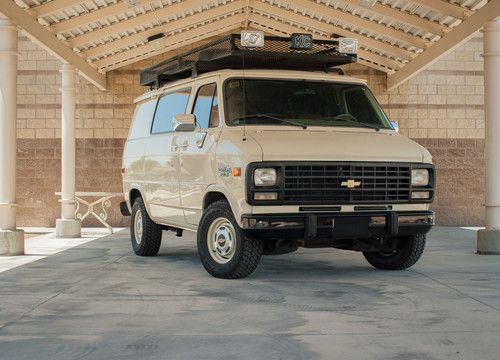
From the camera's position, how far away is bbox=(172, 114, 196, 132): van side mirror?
829 centimetres

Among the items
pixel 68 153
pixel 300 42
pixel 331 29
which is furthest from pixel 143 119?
pixel 331 29

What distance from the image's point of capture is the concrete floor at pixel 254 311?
5.00 meters

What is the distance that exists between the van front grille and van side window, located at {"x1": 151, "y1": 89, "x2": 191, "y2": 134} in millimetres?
2253

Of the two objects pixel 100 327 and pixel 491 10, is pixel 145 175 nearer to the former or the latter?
pixel 100 327

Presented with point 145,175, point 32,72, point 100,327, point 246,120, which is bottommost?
point 100,327

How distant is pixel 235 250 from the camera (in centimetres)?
789

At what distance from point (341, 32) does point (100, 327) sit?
10.9m

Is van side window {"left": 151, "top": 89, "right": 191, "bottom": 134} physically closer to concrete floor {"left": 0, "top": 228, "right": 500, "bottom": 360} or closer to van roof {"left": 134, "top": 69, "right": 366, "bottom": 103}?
van roof {"left": 134, "top": 69, "right": 366, "bottom": 103}

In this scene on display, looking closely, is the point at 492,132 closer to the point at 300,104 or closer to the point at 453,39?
the point at 453,39

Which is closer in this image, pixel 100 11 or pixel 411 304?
pixel 411 304

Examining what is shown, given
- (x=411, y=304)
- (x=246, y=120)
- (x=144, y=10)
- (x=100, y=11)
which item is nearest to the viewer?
(x=411, y=304)

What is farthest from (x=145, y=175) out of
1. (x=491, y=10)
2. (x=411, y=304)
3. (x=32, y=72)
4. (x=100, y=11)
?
(x=32, y=72)

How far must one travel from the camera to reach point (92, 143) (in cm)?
1759

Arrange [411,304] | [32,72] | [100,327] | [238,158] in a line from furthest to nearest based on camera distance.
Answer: [32,72]
[238,158]
[411,304]
[100,327]
